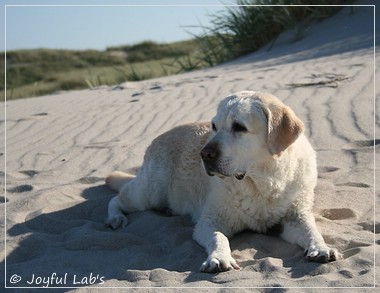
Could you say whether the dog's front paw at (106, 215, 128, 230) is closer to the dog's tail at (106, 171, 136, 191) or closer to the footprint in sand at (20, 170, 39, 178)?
the dog's tail at (106, 171, 136, 191)

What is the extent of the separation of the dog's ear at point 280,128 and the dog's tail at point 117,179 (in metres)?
1.93

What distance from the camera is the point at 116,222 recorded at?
210 inches

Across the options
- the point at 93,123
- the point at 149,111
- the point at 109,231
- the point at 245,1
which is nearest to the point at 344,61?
the point at 149,111

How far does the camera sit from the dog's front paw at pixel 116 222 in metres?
5.34

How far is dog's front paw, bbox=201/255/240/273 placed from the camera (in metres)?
4.12

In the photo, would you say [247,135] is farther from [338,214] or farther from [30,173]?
[30,173]

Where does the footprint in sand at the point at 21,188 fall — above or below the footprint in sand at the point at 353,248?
above

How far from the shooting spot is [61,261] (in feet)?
15.0

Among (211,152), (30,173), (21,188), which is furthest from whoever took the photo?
(30,173)

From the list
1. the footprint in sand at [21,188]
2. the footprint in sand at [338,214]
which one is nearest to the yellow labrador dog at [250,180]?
the footprint in sand at [338,214]

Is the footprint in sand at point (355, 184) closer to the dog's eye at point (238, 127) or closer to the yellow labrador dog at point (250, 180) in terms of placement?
the yellow labrador dog at point (250, 180)

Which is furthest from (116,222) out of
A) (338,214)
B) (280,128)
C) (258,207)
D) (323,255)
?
(323,255)

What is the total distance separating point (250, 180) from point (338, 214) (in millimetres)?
812

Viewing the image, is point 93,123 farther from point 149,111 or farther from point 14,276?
point 14,276
